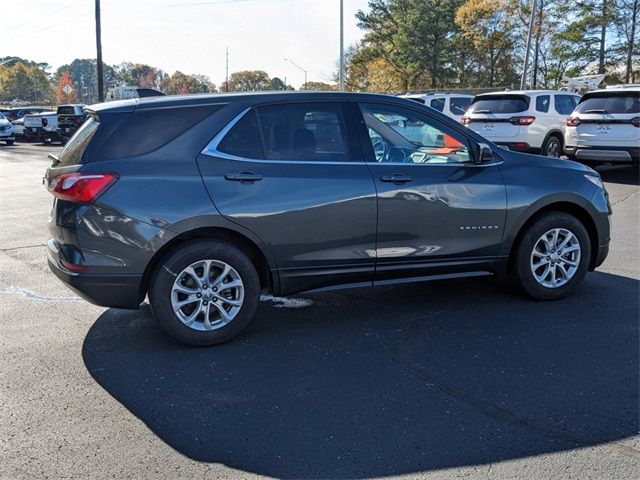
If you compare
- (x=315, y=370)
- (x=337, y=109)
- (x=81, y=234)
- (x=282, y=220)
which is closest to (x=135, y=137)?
(x=81, y=234)

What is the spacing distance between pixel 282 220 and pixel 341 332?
989mm

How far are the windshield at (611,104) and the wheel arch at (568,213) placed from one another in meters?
8.13

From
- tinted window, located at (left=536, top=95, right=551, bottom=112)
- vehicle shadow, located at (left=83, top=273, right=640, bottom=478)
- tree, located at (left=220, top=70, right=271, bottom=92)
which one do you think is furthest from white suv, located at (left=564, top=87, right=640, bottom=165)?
tree, located at (left=220, top=70, right=271, bottom=92)

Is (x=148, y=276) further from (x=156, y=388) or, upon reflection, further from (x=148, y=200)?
(x=156, y=388)

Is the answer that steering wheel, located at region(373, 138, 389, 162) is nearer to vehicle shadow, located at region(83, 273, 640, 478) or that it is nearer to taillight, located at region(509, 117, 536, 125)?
vehicle shadow, located at region(83, 273, 640, 478)

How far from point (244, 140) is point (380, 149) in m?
1.08

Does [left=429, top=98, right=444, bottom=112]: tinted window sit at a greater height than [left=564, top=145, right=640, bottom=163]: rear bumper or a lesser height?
greater

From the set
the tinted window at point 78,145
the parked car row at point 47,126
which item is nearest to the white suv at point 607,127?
the tinted window at point 78,145

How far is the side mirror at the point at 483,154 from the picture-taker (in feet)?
16.8

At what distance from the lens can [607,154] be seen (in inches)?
501

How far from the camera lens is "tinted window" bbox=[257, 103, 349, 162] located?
15.3ft

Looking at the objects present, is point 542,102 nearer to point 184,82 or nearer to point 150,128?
point 150,128

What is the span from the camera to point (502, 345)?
4.54 metres

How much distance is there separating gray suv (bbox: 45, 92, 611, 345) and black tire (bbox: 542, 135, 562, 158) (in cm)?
983
